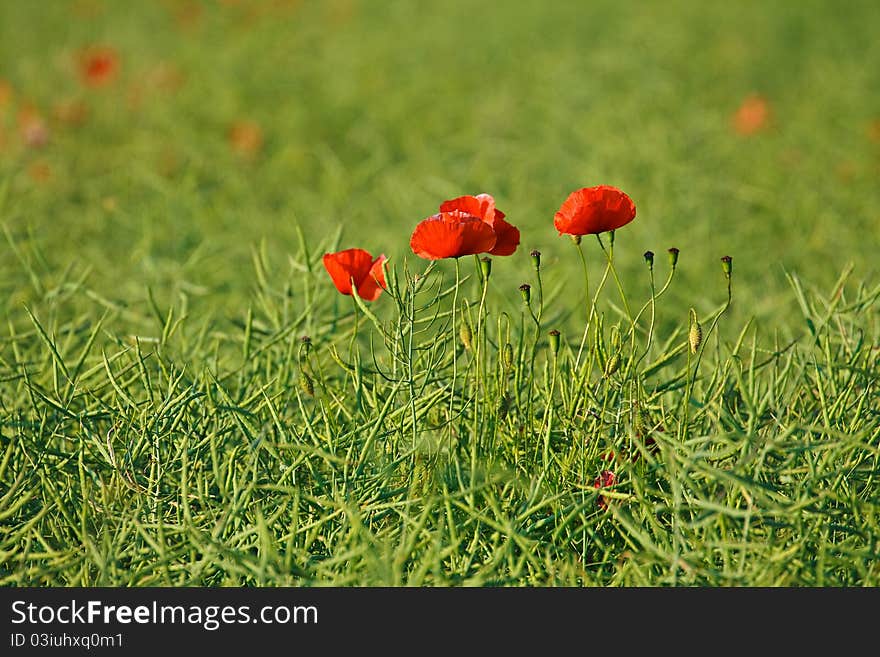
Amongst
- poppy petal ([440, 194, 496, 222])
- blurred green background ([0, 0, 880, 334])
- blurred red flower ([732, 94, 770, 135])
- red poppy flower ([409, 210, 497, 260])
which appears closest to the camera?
red poppy flower ([409, 210, 497, 260])

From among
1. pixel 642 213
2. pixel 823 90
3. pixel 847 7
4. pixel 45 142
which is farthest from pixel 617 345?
pixel 847 7

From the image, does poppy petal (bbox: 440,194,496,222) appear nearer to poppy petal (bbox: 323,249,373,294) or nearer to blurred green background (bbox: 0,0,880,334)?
poppy petal (bbox: 323,249,373,294)

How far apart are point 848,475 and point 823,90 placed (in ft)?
9.26

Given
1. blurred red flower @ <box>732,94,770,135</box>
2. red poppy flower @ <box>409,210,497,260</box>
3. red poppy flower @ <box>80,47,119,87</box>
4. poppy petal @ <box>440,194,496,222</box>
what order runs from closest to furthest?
1. red poppy flower @ <box>409,210,497,260</box>
2. poppy petal @ <box>440,194,496,222</box>
3. blurred red flower @ <box>732,94,770,135</box>
4. red poppy flower @ <box>80,47,119,87</box>

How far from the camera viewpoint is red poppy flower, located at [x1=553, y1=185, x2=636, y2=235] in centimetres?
117

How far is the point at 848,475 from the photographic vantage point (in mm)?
1273

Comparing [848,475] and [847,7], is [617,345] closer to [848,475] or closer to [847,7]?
[848,475]

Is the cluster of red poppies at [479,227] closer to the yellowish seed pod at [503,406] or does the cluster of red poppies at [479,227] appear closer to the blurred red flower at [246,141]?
the yellowish seed pod at [503,406]

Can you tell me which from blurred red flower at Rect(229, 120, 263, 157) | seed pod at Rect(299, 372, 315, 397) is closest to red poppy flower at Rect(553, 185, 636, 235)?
seed pod at Rect(299, 372, 315, 397)

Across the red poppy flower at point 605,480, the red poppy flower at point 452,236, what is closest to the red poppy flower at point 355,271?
the red poppy flower at point 452,236

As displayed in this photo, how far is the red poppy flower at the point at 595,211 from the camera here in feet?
3.84

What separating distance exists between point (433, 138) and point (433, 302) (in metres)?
2.12

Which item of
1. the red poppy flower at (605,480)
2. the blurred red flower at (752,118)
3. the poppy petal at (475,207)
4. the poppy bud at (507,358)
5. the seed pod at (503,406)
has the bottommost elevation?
the red poppy flower at (605,480)

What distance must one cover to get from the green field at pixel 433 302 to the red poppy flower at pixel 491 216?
0.27 ft
